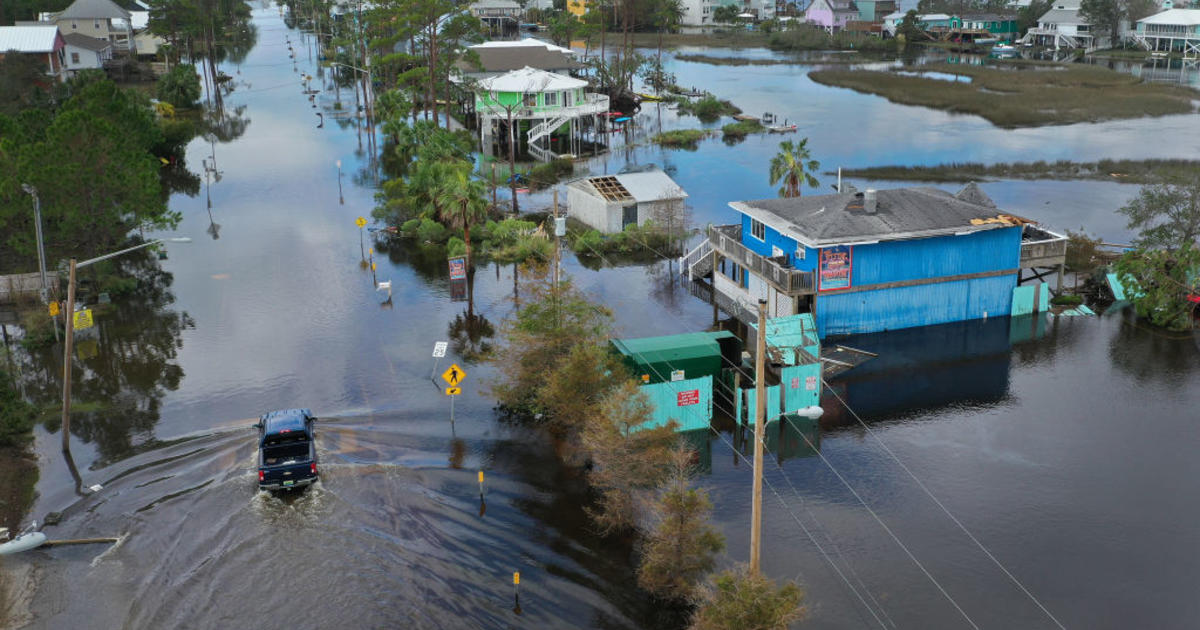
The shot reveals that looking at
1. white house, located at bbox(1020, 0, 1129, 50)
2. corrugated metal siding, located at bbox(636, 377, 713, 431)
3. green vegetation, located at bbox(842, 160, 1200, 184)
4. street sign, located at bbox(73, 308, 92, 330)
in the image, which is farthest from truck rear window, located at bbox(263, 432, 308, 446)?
white house, located at bbox(1020, 0, 1129, 50)

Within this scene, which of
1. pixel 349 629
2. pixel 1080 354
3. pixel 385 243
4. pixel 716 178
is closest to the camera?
pixel 349 629

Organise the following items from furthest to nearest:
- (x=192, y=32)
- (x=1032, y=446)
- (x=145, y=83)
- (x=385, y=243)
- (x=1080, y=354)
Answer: (x=192, y=32)
(x=145, y=83)
(x=385, y=243)
(x=1080, y=354)
(x=1032, y=446)

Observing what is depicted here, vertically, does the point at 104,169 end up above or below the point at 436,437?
above

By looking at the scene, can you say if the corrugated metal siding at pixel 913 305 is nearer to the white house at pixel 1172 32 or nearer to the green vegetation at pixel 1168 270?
the green vegetation at pixel 1168 270

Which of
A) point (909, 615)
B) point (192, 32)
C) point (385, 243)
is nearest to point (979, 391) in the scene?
point (909, 615)

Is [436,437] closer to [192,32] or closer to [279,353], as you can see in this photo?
[279,353]

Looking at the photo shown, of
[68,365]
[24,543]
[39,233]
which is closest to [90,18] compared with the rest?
[39,233]

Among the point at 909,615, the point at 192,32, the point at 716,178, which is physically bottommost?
the point at 909,615
